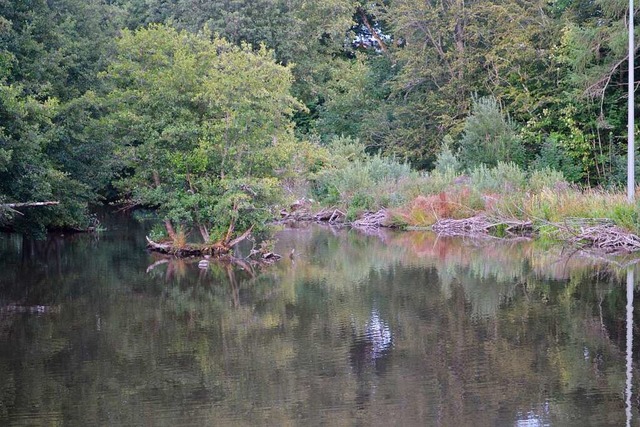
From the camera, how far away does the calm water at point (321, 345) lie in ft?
27.3

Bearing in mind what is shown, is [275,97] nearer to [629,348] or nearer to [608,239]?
[608,239]

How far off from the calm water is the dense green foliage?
3.56 m

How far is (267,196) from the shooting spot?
2200 cm

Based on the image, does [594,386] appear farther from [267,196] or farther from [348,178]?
[348,178]

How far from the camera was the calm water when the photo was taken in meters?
8.32

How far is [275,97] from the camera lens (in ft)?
72.7

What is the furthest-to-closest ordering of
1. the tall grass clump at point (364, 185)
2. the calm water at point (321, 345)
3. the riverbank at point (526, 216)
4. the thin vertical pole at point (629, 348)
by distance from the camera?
the tall grass clump at point (364, 185) < the riverbank at point (526, 216) < the calm water at point (321, 345) < the thin vertical pole at point (629, 348)

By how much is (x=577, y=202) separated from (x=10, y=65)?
693 inches

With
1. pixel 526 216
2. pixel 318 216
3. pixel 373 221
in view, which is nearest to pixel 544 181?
pixel 526 216

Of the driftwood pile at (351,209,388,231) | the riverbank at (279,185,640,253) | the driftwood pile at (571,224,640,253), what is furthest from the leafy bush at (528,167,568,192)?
the driftwood pile at (351,209,388,231)

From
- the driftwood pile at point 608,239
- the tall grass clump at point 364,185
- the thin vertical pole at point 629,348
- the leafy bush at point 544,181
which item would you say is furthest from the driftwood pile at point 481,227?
the thin vertical pole at point 629,348

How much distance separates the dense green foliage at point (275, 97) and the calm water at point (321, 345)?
3559mm

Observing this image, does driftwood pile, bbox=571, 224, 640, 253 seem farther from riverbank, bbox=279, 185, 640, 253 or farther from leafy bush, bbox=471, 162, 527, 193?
leafy bush, bbox=471, 162, 527, 193

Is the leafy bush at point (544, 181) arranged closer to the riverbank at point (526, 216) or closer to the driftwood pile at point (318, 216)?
the riverbank at point (526, 216)
